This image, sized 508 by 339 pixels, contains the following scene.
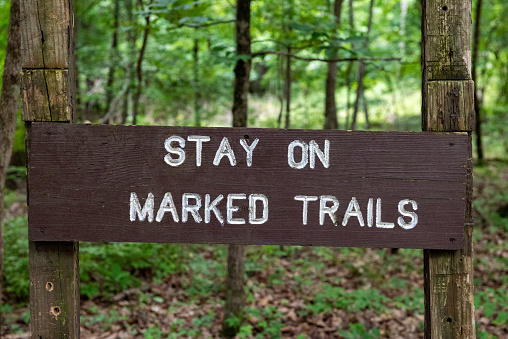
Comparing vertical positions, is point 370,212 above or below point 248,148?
below

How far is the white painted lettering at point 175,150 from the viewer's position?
1837 mm

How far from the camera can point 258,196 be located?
72.4 inches

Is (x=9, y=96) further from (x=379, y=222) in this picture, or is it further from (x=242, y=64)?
(x=379, y=222)

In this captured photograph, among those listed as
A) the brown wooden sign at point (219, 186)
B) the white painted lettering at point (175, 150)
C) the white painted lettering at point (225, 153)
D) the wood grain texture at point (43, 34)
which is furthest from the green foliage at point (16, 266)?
the white painted lettering at point (225, 153)

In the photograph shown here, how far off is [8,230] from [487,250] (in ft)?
21.6

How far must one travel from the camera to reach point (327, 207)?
71.8 inches

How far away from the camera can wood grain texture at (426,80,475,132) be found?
5.90 ft

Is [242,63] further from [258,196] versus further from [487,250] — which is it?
[487,250]

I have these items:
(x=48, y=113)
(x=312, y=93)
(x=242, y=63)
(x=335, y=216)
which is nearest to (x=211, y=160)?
(x=335, y=216)

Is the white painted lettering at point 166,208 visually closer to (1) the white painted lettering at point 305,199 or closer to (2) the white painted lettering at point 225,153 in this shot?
(2) the white painted lettering at point 225,153

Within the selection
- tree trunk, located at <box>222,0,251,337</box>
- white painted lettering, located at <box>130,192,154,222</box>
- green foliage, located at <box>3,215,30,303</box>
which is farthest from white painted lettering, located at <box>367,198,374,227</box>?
green foliage, located at <box>3,215,30,303</box>

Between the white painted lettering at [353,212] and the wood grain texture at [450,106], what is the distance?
1.59 feet

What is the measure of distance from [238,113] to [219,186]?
202cm

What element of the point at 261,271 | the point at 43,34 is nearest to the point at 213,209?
the point at 43,34
